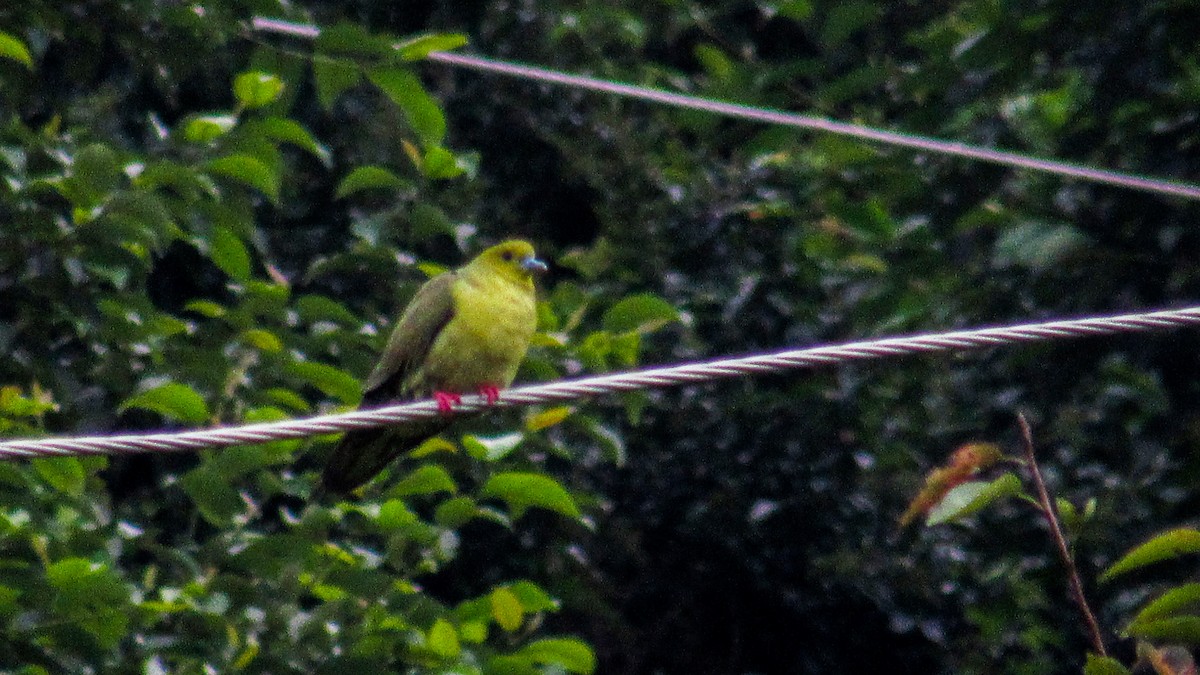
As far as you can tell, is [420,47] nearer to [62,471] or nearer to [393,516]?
[393,516]

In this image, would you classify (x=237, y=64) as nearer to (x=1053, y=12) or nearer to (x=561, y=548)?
(x=561, y=548)

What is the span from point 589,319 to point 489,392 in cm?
187

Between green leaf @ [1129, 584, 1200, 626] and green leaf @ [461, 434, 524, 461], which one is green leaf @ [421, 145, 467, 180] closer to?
green leaf @ [461, 434, 524, 461]

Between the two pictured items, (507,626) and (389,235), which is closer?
(507,626)

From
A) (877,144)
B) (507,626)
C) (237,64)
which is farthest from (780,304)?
(507,626)

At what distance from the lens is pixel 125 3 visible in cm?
461

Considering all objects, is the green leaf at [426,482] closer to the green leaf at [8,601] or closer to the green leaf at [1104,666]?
the green leaf at [8,601]

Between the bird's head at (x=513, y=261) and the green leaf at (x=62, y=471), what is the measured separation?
3.94 ft

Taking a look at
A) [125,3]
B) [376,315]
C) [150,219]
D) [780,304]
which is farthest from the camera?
[780,304]

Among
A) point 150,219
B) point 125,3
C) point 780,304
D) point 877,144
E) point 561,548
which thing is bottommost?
point 561,548

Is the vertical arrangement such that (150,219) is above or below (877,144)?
above

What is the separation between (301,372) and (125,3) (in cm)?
125

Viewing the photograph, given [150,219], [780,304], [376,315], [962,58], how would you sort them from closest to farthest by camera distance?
Result: 1. [150,219]
2. [962,58]
3. [376,315]
4. [780,304]

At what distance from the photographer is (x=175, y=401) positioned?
3715 millimetres
